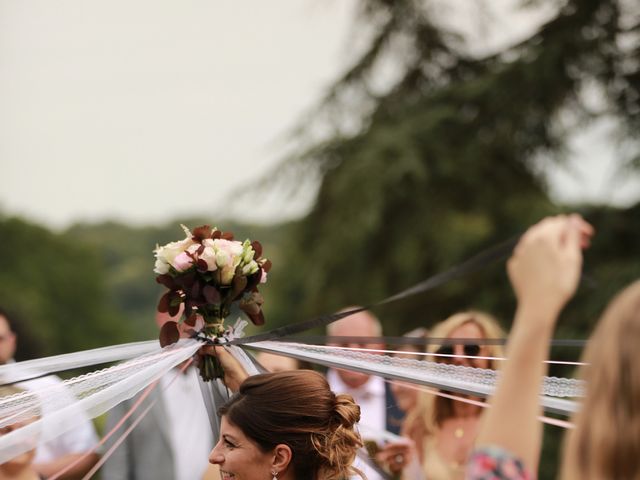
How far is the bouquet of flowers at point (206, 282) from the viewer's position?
381 centimetres

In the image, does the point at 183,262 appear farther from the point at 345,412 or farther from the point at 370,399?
the point at 370,399

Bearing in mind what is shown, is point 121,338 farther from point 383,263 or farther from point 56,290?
point 383,263

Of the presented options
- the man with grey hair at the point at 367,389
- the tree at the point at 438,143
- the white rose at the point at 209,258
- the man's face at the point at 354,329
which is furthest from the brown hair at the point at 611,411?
the tree at the point at 438,143

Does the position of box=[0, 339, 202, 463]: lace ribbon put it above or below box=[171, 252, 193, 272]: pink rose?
below

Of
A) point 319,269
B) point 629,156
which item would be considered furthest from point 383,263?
point 629,156

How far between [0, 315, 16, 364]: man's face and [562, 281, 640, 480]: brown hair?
14.4 feet

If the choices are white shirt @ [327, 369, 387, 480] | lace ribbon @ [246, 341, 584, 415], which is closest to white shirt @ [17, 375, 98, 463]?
lace ribbon @ [246, 341, 584, 415]

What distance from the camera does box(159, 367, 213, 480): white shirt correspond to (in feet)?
13.3

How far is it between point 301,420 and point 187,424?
0.86m

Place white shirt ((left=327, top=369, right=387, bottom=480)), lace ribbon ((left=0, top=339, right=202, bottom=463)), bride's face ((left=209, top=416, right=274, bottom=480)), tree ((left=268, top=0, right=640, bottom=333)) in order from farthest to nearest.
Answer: tree ((left=268, top=0, right=640, bottom=333)) → white shirt ((left=327, top=369, right=387, bottom=480)) → bride's face ((left=209, top=416, right=274, bottom=480)) → lace ribbon ((left=0, top=339, right=202, bottom=463))

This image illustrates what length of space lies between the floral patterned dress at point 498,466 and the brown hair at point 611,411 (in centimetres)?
10

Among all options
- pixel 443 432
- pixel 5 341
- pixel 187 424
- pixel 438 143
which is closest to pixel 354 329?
pixel 443 432

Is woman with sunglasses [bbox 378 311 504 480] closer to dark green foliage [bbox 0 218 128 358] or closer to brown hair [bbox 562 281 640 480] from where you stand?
brown hair [bbox 562 281 640 480]

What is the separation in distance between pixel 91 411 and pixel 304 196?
28.5 ft
